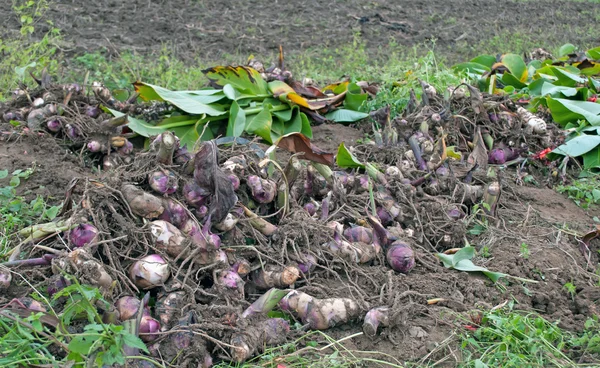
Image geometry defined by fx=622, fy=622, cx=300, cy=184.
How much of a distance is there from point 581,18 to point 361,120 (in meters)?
7.32

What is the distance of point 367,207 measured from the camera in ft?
9.29

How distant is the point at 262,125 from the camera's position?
3629 millimetres

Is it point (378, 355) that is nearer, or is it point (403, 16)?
point (378, 355)

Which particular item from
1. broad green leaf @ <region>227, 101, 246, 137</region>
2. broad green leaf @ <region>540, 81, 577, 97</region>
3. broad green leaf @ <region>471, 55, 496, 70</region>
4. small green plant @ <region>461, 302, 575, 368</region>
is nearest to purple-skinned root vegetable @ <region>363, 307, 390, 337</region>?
small green plant @ <region>461, 302, 575, 368</region>

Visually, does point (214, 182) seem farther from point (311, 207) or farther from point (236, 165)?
point (311, 207)

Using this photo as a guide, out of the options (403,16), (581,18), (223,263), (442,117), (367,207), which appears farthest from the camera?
(581,18)

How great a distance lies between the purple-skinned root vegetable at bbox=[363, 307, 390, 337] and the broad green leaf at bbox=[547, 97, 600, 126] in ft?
8.68

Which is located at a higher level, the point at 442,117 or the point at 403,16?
the point at 442,117

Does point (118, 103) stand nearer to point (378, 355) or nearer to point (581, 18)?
point (378, 355)

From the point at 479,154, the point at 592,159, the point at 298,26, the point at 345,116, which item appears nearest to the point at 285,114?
the point at 345,116

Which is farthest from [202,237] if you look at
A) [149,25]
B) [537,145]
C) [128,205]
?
[149,25]

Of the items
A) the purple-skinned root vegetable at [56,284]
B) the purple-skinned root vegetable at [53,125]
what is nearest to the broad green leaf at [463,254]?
the purple-skinned root vegetable at [56,284]

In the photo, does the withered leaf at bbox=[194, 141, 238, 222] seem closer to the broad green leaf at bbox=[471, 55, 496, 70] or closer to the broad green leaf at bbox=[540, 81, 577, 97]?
the broad green leaf at bbox=[540, 81, 577, 97]

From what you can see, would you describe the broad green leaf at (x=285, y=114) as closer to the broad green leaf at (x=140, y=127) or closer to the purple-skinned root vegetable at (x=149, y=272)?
the broad green leaf at (x=140, y=127)
